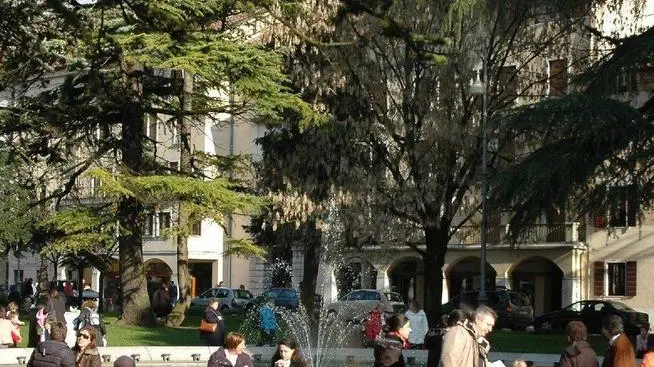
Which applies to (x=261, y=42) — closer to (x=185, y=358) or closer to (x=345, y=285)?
(x=185, y=358)

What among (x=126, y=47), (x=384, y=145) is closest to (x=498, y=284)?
(x=384, y=145)

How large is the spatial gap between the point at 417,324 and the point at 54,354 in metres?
13.3

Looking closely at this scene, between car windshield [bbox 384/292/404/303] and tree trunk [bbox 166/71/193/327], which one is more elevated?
tree trunk [bbox 166/71/193/327]

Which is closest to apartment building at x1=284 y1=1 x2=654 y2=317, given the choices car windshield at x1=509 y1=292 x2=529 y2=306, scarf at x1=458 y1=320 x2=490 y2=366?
car windshield at x1=509 y1=292 x2=529 y2=306

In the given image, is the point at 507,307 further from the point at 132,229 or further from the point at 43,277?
the point at 43,277

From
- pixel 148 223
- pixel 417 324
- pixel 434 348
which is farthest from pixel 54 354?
pixel 148 223

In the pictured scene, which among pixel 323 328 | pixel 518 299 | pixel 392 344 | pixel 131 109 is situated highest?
pixel 131 109

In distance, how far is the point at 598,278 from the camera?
4994cm

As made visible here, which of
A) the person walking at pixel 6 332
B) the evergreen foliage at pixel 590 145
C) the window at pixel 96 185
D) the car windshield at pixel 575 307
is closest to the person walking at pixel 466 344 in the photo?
the evergreen foliage at pixel 590 145

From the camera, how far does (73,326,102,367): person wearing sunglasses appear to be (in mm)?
11883

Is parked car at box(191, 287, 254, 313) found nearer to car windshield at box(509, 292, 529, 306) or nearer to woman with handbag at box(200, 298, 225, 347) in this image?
car windshield at box(509, 292, 529, 306)

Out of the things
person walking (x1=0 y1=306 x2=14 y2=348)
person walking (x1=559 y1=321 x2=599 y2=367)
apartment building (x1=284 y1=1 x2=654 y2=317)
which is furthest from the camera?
apartment building (x1=284 y1=1 x2=654 y2=317)

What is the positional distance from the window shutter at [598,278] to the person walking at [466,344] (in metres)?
40.1

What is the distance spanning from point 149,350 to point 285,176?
13360 mm
